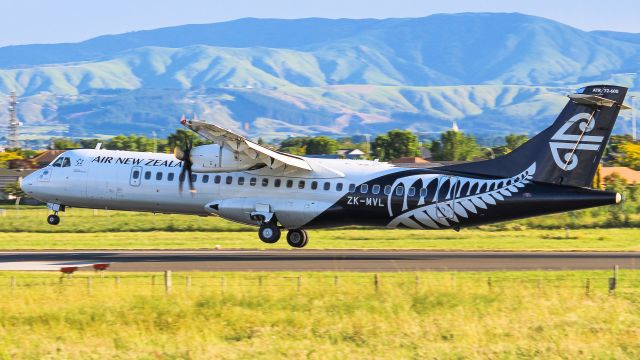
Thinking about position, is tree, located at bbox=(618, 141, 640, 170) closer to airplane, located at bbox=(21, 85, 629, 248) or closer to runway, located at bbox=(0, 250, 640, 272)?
runway, located at bbox=(0, 250, 640, 272)

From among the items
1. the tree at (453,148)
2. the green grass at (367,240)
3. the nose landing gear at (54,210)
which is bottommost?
the green grass at (367,240)

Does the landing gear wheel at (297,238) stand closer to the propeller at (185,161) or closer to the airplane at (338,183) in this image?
the airplane at (338,183)

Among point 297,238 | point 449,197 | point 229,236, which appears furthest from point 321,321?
point 229,236

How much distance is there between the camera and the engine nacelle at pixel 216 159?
133ft

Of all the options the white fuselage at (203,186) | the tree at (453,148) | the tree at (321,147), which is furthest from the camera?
the tree at (321,147)

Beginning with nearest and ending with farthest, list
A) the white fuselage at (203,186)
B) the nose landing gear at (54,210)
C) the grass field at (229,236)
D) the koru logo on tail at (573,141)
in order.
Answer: the koru logo on tail at (573,141) < the white fuselage at (203,186) < the nose landing gear at (54,210) < the grass field at (229,236)

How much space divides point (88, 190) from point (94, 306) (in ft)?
59.2

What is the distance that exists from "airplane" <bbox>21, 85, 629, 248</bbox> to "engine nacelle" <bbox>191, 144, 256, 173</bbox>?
41 millimetres

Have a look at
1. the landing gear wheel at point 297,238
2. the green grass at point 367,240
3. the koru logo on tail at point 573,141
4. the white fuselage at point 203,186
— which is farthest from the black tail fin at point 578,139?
the landing gear wheel at point 297,238

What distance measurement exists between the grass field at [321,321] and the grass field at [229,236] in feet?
52.9

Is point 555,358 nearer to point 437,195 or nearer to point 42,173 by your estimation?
point 437,195

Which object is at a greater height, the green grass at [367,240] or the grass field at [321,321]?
the green grass at [367,240]

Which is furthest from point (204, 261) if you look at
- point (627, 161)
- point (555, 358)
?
point (627, 161)

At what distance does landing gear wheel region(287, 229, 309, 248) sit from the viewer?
43.7 meters
